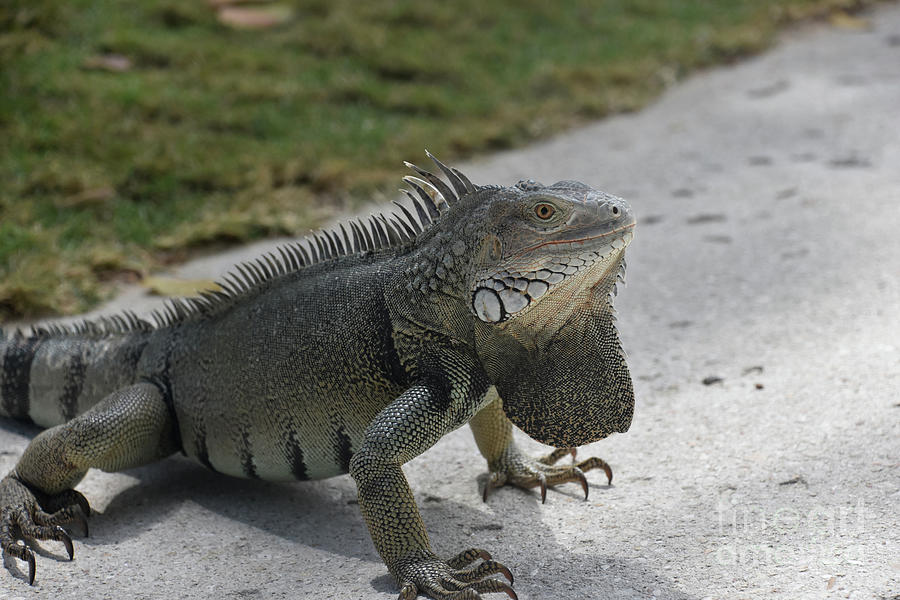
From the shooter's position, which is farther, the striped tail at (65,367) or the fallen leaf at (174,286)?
the fallen leaf at (174,286)

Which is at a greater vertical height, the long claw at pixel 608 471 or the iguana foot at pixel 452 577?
the iguana foot at pixel 452 577

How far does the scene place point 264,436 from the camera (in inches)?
151

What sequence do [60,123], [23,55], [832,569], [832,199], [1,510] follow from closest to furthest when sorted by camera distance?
[832,569]
[1,510]
[832,199]
[60,123]
[23,55]

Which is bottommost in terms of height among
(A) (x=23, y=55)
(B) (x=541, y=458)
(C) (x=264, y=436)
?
(B) (x=541, y=458)

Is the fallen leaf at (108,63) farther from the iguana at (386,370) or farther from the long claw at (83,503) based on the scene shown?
the long claw at (83,503)

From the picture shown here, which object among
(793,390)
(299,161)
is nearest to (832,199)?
(793,390)

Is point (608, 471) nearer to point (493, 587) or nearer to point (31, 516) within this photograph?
point (493, 587)

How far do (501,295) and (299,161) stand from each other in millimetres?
4573

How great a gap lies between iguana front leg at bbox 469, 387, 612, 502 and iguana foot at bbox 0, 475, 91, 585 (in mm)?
1554

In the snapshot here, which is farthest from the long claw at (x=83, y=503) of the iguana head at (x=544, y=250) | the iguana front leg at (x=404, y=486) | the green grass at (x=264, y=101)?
the green grass at (x=264, y=101)

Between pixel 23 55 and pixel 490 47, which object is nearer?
pixel 23 55

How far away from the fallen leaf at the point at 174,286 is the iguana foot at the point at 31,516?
200cm

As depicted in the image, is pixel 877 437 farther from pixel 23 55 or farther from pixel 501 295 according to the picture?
pixel 23 55

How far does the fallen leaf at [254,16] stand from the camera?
9.49m
